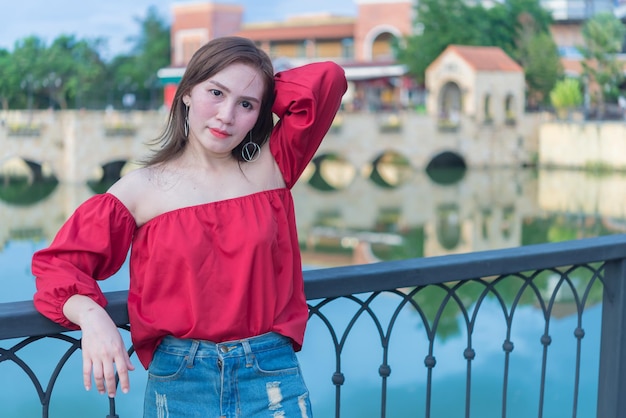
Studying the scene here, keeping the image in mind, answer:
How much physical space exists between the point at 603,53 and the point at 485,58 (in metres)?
4.19

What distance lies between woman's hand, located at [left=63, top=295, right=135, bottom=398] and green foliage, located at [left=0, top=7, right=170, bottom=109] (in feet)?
81.2

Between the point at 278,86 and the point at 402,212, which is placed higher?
the point at 278,86

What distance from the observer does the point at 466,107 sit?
89.3 ft

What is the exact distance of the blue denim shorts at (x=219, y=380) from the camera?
4.80 feet

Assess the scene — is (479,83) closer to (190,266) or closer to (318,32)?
(318,32)

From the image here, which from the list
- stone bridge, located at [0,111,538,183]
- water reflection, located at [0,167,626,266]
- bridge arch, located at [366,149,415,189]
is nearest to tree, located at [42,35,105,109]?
stone bridge, located at [0,111,538,183]

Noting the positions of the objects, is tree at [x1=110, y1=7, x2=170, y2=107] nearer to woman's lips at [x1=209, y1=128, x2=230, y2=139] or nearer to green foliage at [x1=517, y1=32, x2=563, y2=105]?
green foliage at [x1=517, y1=32, x2=563, y2=105]

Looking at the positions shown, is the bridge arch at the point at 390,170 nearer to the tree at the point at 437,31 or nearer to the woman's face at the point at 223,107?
the tree at the point at 437,31

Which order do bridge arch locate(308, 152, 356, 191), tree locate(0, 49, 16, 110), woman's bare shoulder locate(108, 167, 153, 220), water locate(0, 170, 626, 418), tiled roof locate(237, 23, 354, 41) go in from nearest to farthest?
1. woman's bare shoulder locate(108, 167, 153, 220)
2. water locate(0, 170, 626, 418)
3. tree locate(0, 49, 16, 110)
4. bridge arch locate(308, 152, 356, 191)
5. tiled roof locate(237, 23, 354, 41)

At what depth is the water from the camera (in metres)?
8.72

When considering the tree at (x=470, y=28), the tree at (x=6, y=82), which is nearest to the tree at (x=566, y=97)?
the tree at (x=470, y=28)

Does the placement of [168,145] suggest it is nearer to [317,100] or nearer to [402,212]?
[317,100]

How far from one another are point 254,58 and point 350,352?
8.52 meters

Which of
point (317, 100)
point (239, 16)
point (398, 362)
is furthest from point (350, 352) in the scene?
point (239, 16)
